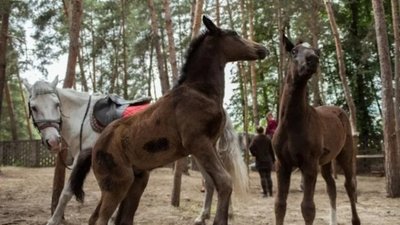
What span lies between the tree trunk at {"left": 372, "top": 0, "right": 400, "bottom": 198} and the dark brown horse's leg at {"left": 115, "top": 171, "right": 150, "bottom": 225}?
8605mm

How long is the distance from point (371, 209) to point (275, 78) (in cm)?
2446

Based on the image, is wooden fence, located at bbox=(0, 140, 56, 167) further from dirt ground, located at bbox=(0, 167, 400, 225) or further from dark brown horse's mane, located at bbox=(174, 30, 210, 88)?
dark brown horse's mane, located at bbox=(174, 30, 210, 88)

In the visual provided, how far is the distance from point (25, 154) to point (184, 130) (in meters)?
26.9

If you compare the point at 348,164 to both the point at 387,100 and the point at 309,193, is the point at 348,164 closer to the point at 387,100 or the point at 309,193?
the point at 309,193

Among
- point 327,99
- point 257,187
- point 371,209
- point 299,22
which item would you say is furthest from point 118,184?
point 327,99

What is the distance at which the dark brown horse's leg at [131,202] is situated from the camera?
15.5 ft

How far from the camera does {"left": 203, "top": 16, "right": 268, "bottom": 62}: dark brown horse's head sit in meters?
4.48

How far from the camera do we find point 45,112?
5566mm

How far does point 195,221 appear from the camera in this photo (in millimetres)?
7469

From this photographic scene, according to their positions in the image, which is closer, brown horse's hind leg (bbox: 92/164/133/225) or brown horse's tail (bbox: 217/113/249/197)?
brown horse's hind leg (bbox: 92/164/133/225)

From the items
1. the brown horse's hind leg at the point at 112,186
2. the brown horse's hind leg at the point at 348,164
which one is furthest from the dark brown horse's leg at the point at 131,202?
the brown horse's hind leg at the point at 348,164

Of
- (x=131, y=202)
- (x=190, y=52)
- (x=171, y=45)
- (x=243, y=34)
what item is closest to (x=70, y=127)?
(x=131, y=202)

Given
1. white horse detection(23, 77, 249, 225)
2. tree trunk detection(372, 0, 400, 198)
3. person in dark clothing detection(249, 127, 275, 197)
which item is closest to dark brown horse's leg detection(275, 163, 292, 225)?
white horse detection(23, 77, 249, 225)

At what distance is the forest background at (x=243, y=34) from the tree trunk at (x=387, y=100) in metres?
3.62
